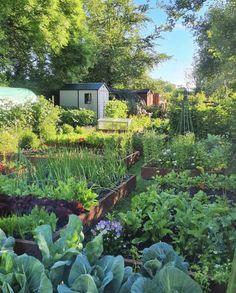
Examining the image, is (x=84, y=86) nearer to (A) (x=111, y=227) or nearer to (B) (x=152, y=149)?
(B) (x=152, y=149)

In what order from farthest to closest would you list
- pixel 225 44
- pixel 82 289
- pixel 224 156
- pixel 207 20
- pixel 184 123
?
pixel 184 123 < pixel 207 20 < pixel 225 44 < pixel 224 156 < pixel 82 289

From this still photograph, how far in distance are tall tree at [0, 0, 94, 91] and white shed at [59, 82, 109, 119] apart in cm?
129

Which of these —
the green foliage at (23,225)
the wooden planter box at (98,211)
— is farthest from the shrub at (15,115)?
the green foliage at (23,225)

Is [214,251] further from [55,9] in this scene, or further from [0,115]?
[55,9]

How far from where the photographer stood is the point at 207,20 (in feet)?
31.4

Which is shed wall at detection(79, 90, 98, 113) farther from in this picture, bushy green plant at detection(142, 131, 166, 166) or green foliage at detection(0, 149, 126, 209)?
green foliage at detection(0, 149, 126, 209)

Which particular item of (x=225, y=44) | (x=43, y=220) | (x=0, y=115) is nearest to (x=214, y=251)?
(x=43, y=220)

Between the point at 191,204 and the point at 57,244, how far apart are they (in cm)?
150

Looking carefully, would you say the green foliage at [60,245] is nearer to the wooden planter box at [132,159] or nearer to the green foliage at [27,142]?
the wooden planter box at [132,159]

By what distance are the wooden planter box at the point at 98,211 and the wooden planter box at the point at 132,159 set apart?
65.6 inches

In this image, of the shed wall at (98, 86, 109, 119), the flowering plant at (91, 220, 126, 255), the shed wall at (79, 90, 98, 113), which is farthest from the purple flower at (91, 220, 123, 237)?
the shed wall at (79, 90, 98, 113)

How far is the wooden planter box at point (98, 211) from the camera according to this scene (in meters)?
3.24

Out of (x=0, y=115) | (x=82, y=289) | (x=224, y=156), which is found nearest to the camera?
(x=82, y=289)

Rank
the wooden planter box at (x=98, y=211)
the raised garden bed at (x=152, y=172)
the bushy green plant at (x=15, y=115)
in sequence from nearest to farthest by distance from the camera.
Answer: the wooden planter box at (x=98, y=211) → the raised garden bed at (x=152, y=172) → the bushy green plant at (x=15, y=115)
